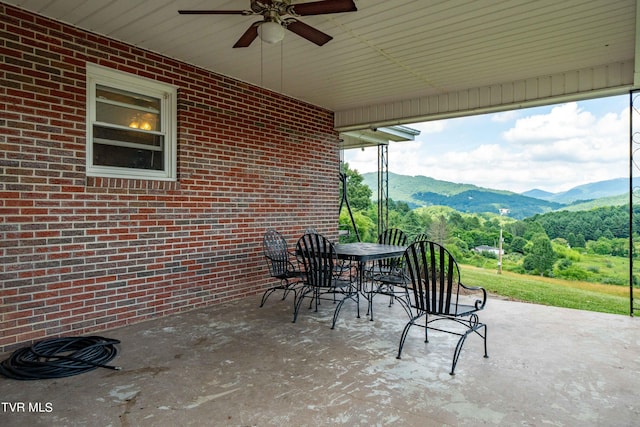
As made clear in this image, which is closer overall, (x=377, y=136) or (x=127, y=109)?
(x=127, y=109)

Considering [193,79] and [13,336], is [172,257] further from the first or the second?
[193,79]

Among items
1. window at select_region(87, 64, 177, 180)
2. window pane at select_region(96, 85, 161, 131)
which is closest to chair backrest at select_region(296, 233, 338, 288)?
window at select_region(87, 64, 177, 180)

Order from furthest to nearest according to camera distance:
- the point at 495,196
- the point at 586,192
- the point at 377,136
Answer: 1. the point at 495,196
2. the point at 586,192
3. the point at 377,136

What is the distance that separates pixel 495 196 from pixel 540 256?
2.03 meters

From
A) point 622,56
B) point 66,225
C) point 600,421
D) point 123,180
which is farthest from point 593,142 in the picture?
point 66,225

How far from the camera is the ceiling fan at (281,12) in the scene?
7.54 feet

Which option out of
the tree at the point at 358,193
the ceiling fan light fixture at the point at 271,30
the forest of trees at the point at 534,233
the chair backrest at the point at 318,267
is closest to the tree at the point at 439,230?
the forest of trees at the point at 534,233

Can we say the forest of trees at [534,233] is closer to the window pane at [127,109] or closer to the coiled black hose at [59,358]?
the window pane at [127,109]

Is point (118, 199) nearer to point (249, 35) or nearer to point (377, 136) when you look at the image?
point (249, 35)

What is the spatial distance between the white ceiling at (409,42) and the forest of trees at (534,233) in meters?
3.06

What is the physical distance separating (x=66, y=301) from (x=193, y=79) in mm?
2637

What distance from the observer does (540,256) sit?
728cm

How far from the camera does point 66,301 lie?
322 cm

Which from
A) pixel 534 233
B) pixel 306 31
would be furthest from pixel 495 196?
pixel 306 31
